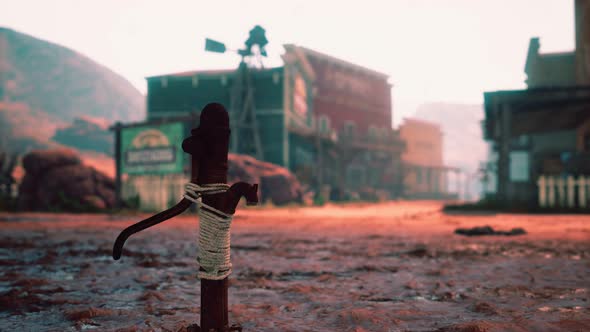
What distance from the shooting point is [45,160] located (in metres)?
16.4

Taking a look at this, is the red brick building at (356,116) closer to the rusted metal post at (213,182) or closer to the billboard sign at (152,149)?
the billboard sign at (152,149)

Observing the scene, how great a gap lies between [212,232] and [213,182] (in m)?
0.20

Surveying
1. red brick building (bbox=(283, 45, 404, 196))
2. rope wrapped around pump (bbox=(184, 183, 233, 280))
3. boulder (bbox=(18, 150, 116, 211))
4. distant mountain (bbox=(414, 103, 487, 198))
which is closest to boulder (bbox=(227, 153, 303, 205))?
boulder (bbox=(18, 150, 116, 211))

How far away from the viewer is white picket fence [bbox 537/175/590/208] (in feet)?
43.6

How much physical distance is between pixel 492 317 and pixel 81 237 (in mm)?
6341

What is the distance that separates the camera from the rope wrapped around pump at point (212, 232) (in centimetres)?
186

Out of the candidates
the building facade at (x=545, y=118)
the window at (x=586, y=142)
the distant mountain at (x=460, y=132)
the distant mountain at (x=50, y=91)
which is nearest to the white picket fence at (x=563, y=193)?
the building facade at (x=545, y=118)

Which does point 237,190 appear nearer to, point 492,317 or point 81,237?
point 492,317

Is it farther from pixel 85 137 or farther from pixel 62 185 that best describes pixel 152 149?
pixel 85 137

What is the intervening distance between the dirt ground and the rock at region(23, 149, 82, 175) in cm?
1144

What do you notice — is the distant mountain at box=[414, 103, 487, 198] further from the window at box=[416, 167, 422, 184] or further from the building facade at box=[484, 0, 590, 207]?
the building facade at box=[484, 0, 590, 207]

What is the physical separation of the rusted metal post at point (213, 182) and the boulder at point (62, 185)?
46.8 ft

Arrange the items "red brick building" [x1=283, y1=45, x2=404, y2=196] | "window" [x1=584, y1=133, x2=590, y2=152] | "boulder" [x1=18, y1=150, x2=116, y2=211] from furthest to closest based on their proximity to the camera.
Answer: "red brick building" [x1=283, y1=45, x2=404, y2=196] → "window" [x1=584, y1=133, x2=590, y2=152] → "boulder" [x1=18, y1=150, x2=116, y2=211]

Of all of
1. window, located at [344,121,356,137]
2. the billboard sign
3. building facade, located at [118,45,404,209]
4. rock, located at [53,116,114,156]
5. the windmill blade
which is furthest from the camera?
rock, located at [53,116,114,156]
